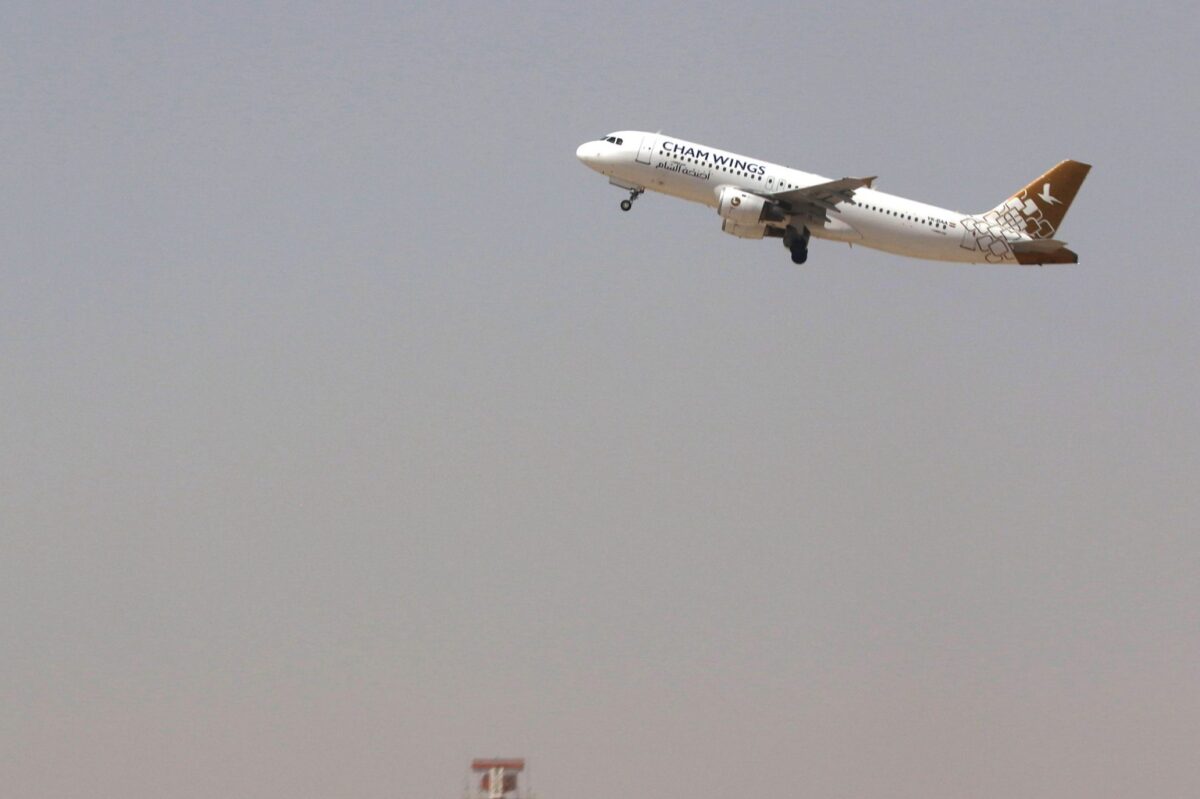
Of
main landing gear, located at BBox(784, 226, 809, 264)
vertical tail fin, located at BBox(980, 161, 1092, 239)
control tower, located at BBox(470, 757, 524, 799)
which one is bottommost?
control tower, located at BBox(470, 757, 524, 799)

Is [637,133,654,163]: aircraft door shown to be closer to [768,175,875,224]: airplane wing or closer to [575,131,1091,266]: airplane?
[575,131,1091,266]: airplane

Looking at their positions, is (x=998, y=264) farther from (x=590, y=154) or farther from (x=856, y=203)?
(x=590, y=154)

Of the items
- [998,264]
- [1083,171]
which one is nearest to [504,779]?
[998,264]

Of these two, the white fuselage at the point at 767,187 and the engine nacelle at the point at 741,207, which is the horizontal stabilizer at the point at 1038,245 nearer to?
the white fuselage at the point at 767,187

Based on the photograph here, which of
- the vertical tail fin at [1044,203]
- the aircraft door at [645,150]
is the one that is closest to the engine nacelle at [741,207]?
the aircraft door at [645,150]

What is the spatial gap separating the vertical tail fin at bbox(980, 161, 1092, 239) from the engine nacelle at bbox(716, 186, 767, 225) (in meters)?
13.1

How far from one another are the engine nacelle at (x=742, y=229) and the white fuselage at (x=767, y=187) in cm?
134

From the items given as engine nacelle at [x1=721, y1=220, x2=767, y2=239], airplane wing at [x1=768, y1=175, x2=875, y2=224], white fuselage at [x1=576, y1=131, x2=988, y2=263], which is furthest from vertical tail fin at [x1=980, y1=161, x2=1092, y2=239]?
engine nacelle at [x1=721, y1=220, x2=767, y2=239]

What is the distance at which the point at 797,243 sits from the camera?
307 feet

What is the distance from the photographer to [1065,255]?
95.4 meters

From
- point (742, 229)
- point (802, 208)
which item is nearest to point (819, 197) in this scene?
point (802, 208)

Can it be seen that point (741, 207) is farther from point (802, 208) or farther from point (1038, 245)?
point (1038, 245)

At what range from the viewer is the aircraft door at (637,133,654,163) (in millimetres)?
92875

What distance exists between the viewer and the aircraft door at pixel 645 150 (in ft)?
305
